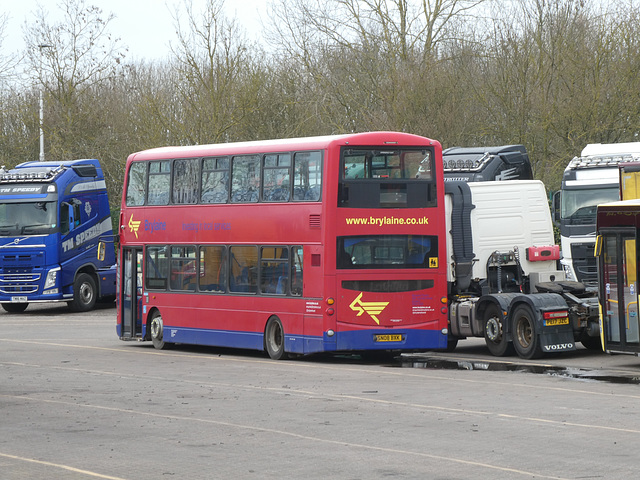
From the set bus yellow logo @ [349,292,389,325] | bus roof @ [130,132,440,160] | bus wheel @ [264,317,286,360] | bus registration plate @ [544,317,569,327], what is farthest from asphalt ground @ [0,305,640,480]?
bus roof @ [130,132,440,160]

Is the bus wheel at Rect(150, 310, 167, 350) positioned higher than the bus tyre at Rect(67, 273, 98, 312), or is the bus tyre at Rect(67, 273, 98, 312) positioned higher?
the bus tyre at Rect(67, 273, 98, 312)

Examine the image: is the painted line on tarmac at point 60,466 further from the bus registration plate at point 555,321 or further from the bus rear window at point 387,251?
the bus registration plate at point 555,321

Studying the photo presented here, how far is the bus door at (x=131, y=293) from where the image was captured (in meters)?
25.9

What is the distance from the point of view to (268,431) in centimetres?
1248

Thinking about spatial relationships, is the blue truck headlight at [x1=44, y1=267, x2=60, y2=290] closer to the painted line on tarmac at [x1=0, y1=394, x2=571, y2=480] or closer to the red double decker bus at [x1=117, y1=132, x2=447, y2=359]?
the red double decker bus at [x1=117, y1=132, x2=447, y2=359]

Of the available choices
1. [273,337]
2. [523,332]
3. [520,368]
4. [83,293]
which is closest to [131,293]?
[273,337]

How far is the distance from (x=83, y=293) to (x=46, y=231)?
103 inches

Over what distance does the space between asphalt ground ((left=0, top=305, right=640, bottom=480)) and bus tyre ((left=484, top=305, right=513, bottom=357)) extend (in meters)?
0.34

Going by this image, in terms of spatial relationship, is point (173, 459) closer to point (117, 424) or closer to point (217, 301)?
point (117, 424)

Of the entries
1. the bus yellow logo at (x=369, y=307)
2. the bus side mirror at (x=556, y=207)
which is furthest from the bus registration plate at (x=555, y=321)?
the bus side mirror at (x=556, y=207)

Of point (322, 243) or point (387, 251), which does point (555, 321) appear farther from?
point (322, 243)

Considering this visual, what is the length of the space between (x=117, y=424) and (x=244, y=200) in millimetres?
9840

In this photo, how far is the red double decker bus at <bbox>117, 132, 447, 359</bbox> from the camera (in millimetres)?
20719

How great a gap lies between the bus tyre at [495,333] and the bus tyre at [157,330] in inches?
282
